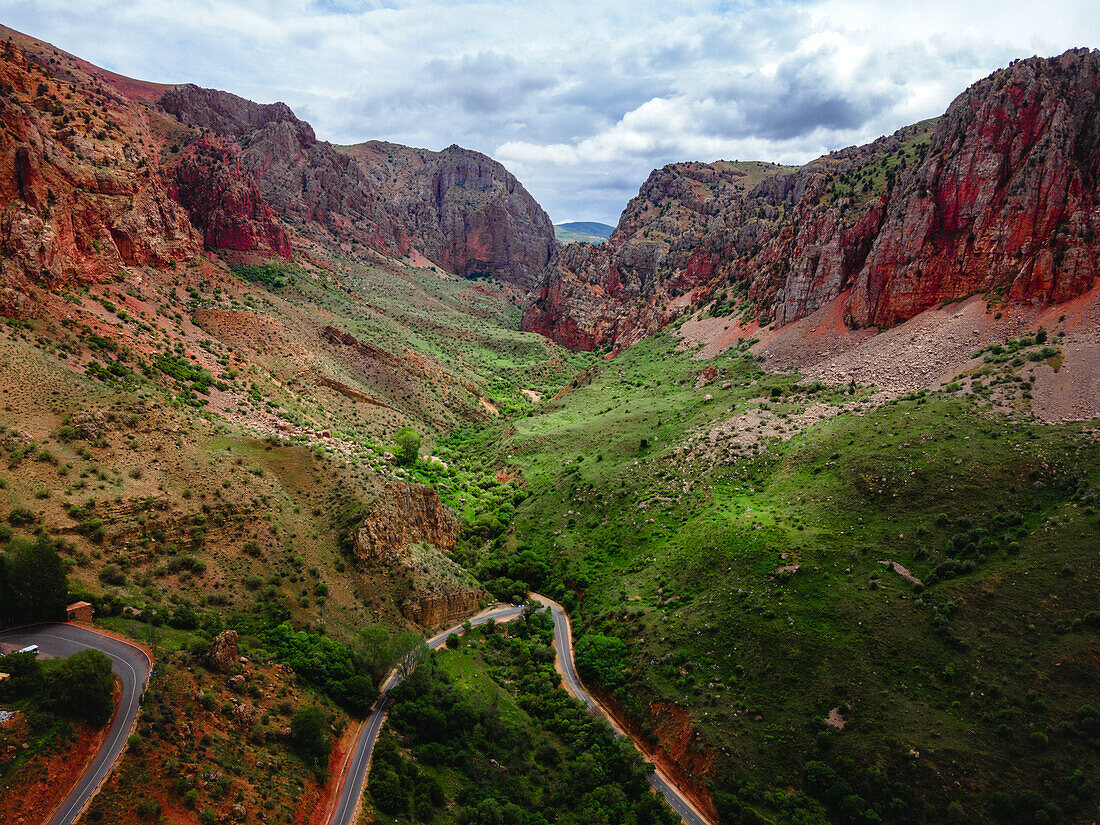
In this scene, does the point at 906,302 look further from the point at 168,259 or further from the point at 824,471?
the point at 168,259

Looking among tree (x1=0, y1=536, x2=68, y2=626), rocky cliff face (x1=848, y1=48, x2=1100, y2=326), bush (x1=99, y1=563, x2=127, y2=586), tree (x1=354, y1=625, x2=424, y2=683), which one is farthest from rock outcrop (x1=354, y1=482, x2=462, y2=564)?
rocky cliff face (x1=848, y1=48, x2=1100, y2=326)

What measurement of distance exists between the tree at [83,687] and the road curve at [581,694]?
37386mm

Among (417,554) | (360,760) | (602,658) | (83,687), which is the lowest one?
(602,658)

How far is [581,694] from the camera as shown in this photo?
5369 cm

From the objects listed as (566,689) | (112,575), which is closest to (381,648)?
(566,689)

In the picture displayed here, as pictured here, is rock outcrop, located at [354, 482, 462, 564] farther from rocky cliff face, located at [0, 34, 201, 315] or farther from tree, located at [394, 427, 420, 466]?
rocky cliff face, located at [0, 34, 201, 315]

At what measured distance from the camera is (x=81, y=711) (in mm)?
27125

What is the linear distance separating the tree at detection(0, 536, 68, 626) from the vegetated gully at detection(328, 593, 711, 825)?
20.5 meters

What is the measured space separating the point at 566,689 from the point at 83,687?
38.9 metres

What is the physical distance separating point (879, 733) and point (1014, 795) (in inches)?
300

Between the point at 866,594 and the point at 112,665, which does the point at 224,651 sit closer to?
the point at 112,665

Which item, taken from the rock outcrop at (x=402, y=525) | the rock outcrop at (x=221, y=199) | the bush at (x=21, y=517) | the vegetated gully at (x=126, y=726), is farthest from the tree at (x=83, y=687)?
the rock outcrop at (x=221, y=199)

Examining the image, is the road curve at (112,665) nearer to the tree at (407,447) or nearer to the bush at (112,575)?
the bush at (112,575)

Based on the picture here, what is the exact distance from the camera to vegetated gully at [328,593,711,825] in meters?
35.1
